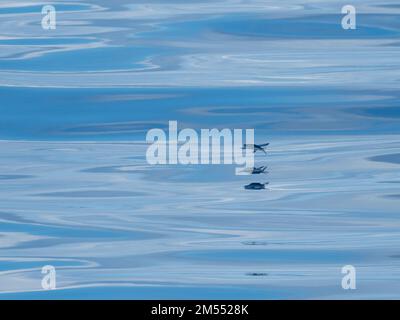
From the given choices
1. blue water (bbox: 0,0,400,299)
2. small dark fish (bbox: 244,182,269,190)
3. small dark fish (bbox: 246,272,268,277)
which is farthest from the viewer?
small dark fish (bbox: 244,182,269,190)

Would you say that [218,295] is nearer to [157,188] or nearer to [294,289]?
[294,289]

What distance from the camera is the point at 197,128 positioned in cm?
358

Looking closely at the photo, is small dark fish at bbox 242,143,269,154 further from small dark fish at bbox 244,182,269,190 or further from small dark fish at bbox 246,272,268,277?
small dark fish at bbox 246,272,268,277

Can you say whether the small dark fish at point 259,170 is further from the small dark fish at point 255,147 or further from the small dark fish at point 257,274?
the small dark fish at point 257,274

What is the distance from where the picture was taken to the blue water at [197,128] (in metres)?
3.36

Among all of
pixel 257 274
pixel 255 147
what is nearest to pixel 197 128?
pixel 255 147

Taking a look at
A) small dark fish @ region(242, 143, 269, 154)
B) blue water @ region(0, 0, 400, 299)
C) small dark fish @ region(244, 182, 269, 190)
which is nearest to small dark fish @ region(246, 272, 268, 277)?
blue water @ region(0, 0, 400, 299)

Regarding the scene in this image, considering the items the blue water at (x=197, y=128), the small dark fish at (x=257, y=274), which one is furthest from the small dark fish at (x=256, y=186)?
the small dark fish at (x=257, y=274)

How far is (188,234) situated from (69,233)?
39 centimetres

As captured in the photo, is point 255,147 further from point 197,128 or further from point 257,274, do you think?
point 257,274

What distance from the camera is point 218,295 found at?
316 centimetres

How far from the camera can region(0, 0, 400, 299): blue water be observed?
3.36 m
